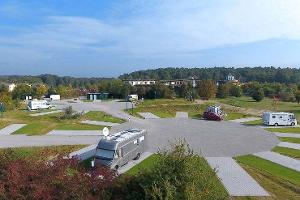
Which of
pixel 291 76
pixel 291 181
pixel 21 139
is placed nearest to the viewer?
pixel 291 181

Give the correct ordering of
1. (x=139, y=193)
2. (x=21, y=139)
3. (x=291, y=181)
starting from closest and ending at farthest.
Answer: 1. (x=139, y=193)
2. (x=291, y=181)
3. (x=21, y=139)

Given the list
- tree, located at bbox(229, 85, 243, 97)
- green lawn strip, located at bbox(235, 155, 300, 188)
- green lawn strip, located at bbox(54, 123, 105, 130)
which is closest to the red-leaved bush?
green lawn strip, located at bbox(235, 155, 300, 188)

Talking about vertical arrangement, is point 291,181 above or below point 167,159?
below

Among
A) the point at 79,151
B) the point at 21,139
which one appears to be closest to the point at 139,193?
the point at 79,151

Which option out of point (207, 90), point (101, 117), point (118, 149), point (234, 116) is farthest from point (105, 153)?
point (207, 90)

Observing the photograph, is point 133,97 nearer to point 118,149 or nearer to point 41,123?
point 41,123

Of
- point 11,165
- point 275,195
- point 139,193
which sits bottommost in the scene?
point 275,195

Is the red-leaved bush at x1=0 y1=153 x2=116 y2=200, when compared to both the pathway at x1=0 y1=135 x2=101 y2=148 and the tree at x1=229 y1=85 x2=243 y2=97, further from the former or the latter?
the tree at x1=229 y1=85 x2=243 y2=97

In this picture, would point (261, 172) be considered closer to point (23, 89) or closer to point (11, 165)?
point (11, 165)
